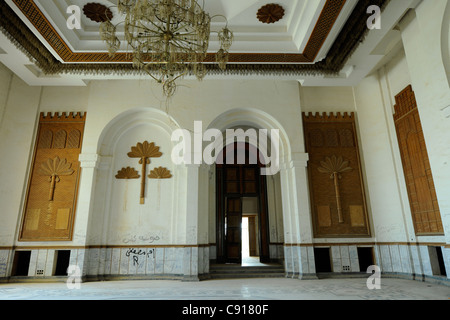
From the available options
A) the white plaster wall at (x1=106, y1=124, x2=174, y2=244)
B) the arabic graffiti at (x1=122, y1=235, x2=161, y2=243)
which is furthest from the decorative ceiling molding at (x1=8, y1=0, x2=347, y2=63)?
the arabic graffiti at (x1=122, y1=235, x2=161, y2=243)

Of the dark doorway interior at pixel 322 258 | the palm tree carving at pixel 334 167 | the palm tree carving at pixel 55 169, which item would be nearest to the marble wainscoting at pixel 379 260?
the dark doorway interior at pixel 322 258

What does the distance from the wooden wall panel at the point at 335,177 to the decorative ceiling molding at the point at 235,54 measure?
64.4 inches

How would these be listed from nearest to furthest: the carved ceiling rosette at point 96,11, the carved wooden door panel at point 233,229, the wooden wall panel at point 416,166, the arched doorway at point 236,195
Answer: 1. the carved ceiling rosette at point 96,11
2. the wooden wall panel at point 416,166
3. the carved wooden door panel at point 233,229
4. the arched doorway at point 236,195

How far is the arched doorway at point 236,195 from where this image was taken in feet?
34.5

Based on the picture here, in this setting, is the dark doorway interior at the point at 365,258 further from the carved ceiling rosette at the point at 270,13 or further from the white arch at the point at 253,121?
the carved ceiling rosette at the point at 270,13

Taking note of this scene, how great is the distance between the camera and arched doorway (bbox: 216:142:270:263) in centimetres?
1052

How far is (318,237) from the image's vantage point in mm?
7867

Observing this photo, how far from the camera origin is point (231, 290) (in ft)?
19.2

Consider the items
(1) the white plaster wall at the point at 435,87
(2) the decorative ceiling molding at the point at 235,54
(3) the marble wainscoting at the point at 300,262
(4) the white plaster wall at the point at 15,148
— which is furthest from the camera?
(4) the white plaster wall at the point at 15,148

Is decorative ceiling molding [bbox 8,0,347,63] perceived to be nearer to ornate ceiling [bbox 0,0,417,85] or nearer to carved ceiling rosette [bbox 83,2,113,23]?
ornate ceiling [bbox 0,0,417,85]

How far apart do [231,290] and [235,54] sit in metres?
5.17

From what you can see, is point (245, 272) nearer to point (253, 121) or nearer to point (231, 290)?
point (231, 290)
